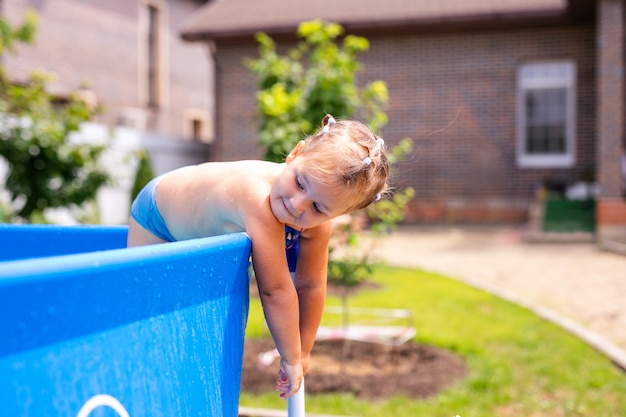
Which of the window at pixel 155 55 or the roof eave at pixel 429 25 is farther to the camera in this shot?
the window at pixel 155 55

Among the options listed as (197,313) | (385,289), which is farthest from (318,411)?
(385,289)

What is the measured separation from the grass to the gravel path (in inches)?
10.3

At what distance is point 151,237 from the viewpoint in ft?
7.31

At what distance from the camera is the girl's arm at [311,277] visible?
2.08 meters

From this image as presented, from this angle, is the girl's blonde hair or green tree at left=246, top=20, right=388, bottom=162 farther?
green tree at left=246, top=20, right=388, bottom=162

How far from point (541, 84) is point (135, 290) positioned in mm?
13854

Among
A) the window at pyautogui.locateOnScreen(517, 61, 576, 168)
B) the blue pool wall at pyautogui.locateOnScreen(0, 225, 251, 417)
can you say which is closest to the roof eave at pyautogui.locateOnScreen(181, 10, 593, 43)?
the window at pyautogui.locateOnScreen(517, 61, 576, 168)

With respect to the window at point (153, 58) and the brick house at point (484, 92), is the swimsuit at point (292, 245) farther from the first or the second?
the window at point (153, 58)

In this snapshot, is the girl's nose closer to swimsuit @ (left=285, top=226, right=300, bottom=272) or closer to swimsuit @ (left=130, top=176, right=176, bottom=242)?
swimsuit @ (left=285, top=226, right=300, bottom=272)

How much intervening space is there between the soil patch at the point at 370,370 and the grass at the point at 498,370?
105 millimetres

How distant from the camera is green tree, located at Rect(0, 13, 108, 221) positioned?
7801mm

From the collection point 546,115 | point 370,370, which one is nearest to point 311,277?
point 370,370

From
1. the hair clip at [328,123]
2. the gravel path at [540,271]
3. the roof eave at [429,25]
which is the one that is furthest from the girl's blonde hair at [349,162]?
the roof eave at [429,25]

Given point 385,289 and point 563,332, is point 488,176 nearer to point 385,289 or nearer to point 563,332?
point 385,289
